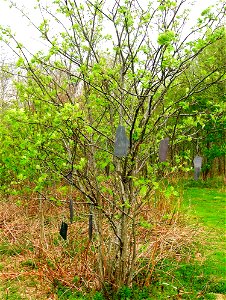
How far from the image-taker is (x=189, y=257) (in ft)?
18.1

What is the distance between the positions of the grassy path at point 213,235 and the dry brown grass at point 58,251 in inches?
15.7

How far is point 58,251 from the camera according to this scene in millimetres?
5398

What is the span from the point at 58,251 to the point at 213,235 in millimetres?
3186

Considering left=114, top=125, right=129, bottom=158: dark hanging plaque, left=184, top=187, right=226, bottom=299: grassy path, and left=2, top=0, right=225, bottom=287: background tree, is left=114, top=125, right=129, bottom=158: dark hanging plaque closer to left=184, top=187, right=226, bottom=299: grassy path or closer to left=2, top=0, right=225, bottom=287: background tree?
left=2, top=0, right=225, bottom=287: background tree

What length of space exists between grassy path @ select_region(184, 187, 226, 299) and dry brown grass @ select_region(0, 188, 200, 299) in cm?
40

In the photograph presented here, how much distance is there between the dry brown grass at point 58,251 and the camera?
15.2ft

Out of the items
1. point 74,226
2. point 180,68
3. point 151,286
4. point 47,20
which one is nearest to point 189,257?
point 151,286

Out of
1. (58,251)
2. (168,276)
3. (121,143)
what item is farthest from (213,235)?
(121,143)

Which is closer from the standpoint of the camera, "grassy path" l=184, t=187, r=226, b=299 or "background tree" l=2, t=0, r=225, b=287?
"background tree" l=2, t=0, r=225, b=287

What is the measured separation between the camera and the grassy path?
4.96 m

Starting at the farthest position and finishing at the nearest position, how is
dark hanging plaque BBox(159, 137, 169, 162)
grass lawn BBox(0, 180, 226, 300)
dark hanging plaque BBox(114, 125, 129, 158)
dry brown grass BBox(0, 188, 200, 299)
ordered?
1. dry brown grass BBox(0, 188, 200, 299)
2. grass lawn BBox(0, 180, 226, 300)
3. dark hanging plaque BBox(159, 137, 169, 162)
4. dark hanging plaque BBox(114, 125, 129, 158)

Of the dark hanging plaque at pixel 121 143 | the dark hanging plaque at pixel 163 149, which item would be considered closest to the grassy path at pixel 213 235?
the dark hanging plaque at pixel 163 149

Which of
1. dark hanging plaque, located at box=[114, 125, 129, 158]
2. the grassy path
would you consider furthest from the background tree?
the grassy path

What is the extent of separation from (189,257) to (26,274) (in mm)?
2359
